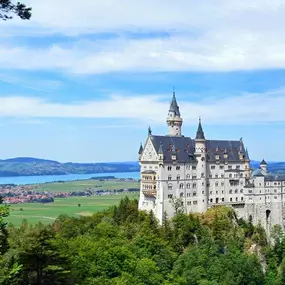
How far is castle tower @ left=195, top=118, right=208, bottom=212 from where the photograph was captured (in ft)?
295

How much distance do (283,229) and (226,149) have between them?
1902 centimetres

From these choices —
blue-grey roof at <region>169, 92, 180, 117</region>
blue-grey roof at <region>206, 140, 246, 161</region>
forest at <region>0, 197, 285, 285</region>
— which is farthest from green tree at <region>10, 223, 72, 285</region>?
blue-grey roof at <region>169, 92, 180, 117</region>

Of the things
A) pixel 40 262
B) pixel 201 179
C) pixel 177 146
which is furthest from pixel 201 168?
pixel 40 262

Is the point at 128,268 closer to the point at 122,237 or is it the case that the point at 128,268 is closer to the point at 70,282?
the point at 122,237

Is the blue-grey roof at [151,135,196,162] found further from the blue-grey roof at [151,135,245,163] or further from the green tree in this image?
the green tree

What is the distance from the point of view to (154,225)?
8250 cm

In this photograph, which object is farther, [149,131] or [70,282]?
[149,131]

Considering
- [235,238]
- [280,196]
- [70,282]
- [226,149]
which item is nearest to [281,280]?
[235,238]

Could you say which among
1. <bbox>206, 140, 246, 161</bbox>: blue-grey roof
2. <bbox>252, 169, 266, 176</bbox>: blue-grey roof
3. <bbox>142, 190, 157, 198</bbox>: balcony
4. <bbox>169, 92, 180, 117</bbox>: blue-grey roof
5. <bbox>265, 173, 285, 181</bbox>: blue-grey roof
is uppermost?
<bbox>169, 92, 180, 117</bbox>: blue-grey roof

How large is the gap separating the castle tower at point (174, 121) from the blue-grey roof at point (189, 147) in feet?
14.2

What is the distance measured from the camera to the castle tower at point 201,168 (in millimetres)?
90000

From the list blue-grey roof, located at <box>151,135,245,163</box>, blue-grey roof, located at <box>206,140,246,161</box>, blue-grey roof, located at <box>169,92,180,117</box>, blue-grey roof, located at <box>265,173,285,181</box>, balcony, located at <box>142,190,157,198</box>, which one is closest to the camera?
balcony, located at <box>142,190,157,198</box>

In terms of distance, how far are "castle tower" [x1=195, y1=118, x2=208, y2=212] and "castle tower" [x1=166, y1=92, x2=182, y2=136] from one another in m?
6.10

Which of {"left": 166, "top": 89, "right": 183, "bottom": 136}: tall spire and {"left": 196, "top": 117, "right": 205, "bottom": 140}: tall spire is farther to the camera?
{"left": 166, "top": 89, "right": 183, "bottom": 136}: tall spire
